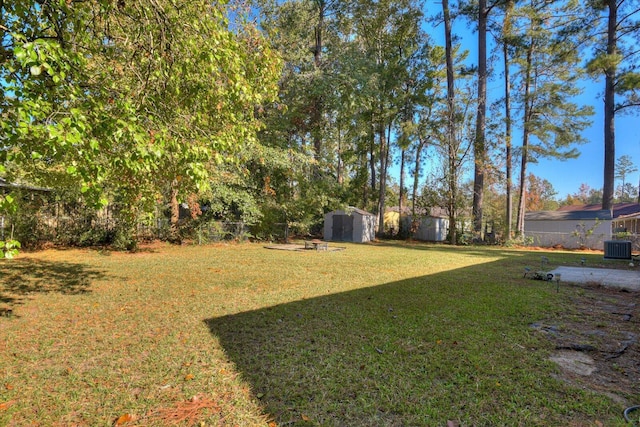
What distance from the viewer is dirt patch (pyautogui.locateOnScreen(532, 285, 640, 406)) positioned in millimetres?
2742

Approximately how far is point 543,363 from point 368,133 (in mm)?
23071

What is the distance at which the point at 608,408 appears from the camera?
2.35 m

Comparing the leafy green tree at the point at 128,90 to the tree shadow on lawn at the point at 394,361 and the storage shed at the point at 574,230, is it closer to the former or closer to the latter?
the tree shadow on lawn at the point at 394,361

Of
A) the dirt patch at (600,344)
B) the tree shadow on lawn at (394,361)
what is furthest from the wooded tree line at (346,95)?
the dirt patch at (600,344)

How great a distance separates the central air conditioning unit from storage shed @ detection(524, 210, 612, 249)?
7.98 metres

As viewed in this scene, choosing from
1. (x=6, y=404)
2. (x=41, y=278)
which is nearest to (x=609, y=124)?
(x=6, y=404)

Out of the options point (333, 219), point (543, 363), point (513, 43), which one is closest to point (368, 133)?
point (333, 219)

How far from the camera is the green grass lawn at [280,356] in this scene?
2273 millimetres

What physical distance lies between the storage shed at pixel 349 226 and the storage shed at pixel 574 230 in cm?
961

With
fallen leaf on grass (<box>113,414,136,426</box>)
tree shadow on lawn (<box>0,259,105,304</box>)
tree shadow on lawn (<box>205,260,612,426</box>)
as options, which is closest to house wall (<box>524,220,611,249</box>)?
tree shadow on lawn (<box>205,260,612,426</box>)

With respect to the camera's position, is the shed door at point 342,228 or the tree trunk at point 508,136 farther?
the shed door at point 342,228

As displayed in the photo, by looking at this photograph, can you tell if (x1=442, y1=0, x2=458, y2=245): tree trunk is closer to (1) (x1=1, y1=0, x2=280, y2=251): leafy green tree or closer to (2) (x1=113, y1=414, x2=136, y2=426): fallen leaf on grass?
(1) (x1=1, y1=0, x2=280, y2=251): leafy green tree

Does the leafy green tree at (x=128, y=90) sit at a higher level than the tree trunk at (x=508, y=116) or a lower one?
lower

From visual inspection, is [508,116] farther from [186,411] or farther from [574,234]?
[186,411]
